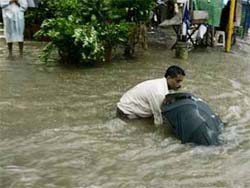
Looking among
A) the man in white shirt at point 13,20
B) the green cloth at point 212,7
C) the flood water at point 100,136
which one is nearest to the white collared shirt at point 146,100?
the flood water at point 100,136

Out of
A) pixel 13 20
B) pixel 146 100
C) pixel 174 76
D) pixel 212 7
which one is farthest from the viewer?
pixel 212 7

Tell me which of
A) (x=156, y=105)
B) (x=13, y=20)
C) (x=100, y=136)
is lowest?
(x=100, y=136)

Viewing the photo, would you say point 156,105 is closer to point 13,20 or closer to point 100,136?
point 100,136

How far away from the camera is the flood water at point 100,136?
17.7 ft

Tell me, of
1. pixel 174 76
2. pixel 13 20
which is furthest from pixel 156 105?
pixel 13 20

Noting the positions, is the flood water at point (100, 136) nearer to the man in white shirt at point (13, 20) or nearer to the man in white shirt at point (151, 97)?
the man in white shirt at point (151, 97)

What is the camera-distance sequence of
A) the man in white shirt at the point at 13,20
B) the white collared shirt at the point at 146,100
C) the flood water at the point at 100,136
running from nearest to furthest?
the flood water at the point at 100,136, the white collared shirt at the point at 146,100, the man in white shirt at the point at 13,20

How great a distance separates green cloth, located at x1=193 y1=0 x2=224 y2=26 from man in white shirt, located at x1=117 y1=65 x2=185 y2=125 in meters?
6.14

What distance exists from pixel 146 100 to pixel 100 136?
78cm

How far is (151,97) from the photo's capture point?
6.84 metres

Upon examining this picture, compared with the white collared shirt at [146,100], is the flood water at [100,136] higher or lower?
lower

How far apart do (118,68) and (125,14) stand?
1.36 meters

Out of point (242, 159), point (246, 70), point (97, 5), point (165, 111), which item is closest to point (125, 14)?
point (97, 5)

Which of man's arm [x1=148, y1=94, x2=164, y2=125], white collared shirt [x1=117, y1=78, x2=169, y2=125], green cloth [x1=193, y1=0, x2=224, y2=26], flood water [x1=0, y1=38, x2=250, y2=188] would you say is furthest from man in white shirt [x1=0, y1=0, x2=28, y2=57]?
man's arm [x1=148, y1=94, x2=164, y2=125]
